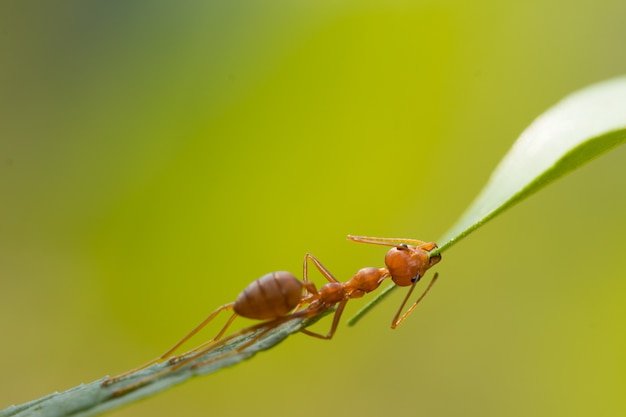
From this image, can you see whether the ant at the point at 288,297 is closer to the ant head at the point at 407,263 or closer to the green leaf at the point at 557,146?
the ant head at the point at 407,263

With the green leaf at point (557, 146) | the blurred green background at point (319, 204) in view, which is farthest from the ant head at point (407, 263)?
the blurred green background at point (319, 204)

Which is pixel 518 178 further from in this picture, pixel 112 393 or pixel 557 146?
pixel 112 393

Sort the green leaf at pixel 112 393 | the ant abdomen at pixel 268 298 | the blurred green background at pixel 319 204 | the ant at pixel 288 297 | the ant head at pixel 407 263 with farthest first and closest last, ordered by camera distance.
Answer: the blurred green background at pixel 319 204 < the ant head at pixel 407 263 < the ant abdomen at pixel 268 298 < the ant at pixel 288 297 < the green leaf at pixel 112 393

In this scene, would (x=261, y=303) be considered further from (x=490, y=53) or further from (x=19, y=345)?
(x=490, y=53)

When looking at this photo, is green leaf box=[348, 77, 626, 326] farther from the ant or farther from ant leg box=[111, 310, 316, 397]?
the ant

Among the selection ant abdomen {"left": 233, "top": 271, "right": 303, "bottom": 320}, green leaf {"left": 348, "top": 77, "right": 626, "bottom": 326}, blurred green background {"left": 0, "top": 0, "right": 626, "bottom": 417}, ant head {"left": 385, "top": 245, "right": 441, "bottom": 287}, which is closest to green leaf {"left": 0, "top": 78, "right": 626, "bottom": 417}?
green leaf {"left": 348, "top": 77, "right": 626, "bottom": 326}

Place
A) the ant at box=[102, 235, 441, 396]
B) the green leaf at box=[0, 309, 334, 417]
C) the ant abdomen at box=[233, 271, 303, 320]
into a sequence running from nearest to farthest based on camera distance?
the green leaf at box=[0, 309, 334, 417] < the ant at box=[102, 235, 441, 396] < the ant abdomen at box=[233, 271, 303, 320]
